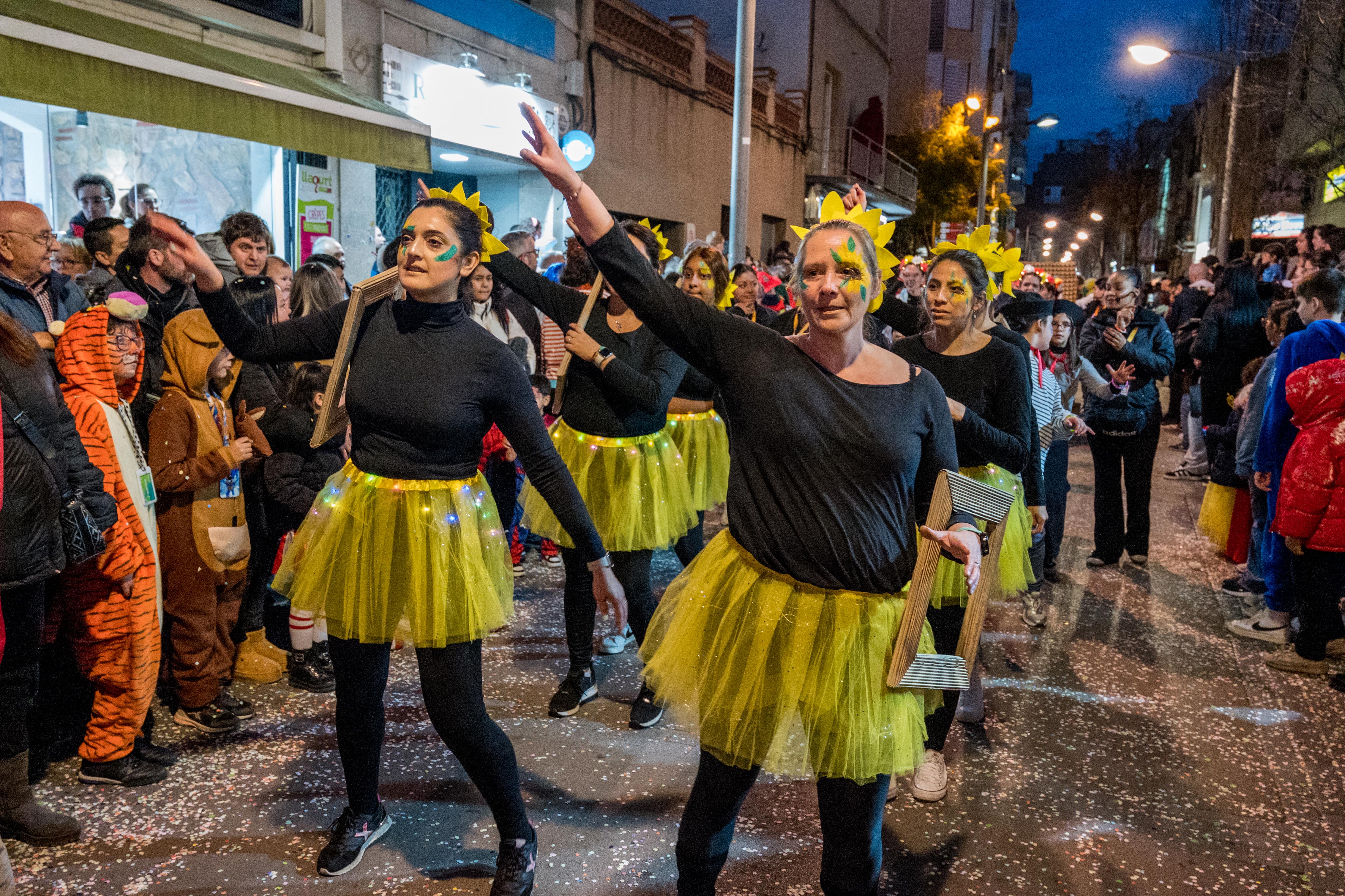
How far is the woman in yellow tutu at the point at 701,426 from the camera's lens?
5.09 m

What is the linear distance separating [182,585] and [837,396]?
10.6 ft

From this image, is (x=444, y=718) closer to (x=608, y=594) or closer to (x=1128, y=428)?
(x=608, y=594)

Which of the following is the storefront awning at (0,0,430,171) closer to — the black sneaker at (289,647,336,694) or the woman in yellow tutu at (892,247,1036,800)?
the black sneaker at (289,647,336,694)

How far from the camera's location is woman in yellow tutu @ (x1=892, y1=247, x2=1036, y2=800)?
146 inches

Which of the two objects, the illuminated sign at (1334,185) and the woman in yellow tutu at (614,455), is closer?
the woman in yellow tutu at (614,455)

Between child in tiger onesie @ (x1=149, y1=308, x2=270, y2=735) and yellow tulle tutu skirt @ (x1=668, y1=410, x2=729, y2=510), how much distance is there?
7.13 ft

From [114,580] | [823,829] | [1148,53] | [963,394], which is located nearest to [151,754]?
[114,580]

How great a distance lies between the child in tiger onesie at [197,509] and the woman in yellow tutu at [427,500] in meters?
1.23

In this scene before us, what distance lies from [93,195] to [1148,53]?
13.3 meters

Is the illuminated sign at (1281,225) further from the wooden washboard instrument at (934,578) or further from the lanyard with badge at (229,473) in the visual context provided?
the lanyard with badge at (229,473)

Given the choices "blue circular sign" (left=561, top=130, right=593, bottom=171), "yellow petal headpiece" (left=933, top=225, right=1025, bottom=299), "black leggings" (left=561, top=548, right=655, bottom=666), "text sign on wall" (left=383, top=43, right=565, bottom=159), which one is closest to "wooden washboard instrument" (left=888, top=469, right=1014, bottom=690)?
"yellow petal headpiece" (left=933, top=225, right=1025, bottom=299)

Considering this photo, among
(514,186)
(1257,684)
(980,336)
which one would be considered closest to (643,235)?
(980,336)

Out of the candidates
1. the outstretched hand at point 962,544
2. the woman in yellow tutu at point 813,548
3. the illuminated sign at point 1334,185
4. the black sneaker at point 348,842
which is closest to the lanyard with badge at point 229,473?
the black sneaker at point 348,842

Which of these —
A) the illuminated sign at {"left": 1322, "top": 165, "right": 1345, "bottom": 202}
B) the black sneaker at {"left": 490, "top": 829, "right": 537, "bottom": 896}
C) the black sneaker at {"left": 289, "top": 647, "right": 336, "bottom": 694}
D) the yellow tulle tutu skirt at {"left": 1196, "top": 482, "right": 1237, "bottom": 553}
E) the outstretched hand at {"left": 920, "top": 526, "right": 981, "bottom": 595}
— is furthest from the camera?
the illuminated sign at {"left": 1322, "top": 165, "right": 1345, "bottom": 202}
